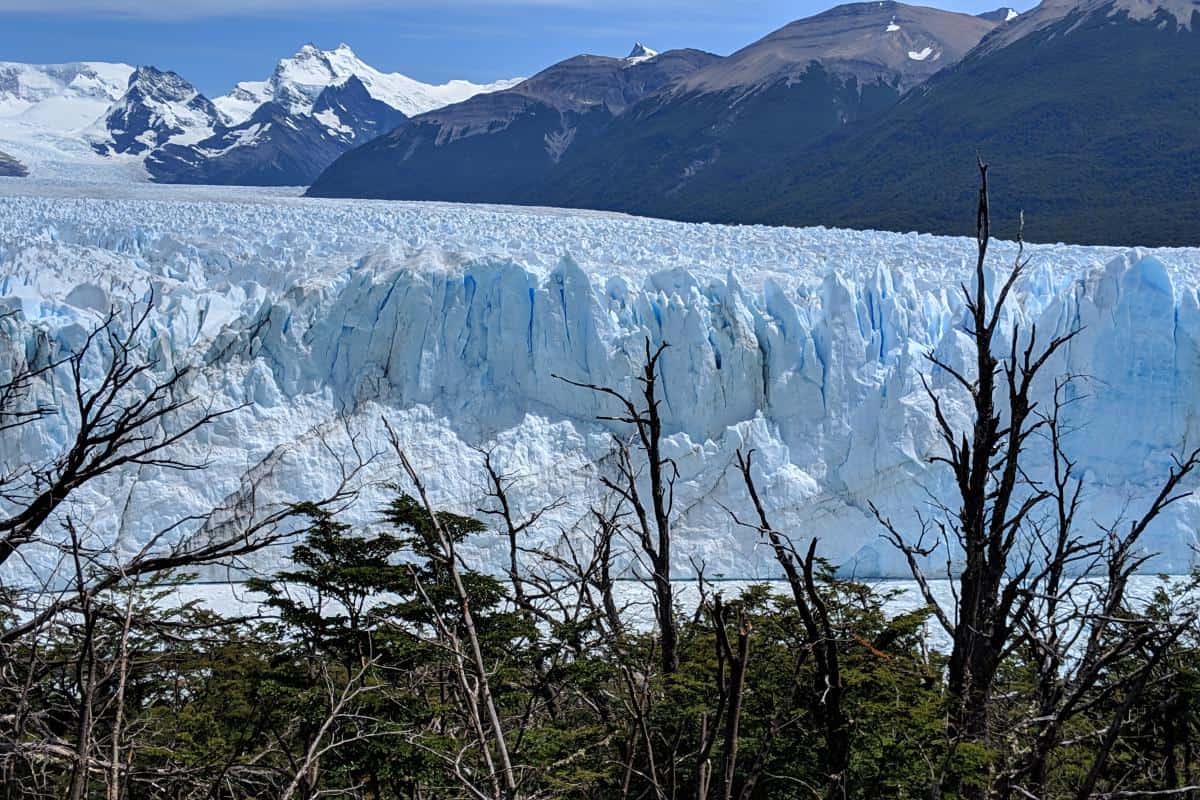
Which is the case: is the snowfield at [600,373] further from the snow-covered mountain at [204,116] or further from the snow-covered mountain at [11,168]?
the snow-covered mountain at [204,116]

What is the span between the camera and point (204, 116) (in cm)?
11381

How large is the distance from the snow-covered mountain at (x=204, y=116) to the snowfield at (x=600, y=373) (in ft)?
177

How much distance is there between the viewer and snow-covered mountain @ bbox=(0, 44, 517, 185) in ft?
286

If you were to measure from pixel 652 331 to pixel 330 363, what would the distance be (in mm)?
4224

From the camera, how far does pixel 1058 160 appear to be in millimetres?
49688

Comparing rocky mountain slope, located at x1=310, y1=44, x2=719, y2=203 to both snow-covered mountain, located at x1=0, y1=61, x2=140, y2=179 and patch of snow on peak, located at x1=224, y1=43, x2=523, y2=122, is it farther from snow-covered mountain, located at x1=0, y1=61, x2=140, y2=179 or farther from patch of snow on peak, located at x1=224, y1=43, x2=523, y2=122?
patch of snow on peak, located at x1=224, y1=43, x2=523, y2=122

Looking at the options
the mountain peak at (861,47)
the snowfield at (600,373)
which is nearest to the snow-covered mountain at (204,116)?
the mountain peak at (861,47)

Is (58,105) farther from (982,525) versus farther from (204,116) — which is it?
(982,525)

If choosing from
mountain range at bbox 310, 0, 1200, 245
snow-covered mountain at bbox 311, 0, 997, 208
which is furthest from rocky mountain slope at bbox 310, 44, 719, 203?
mountain range at bbox 310, 0, 1200, 245

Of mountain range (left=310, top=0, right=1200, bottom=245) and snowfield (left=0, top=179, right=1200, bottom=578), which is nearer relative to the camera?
snowfield (left=0, top=179, right=1200, bottom=578)

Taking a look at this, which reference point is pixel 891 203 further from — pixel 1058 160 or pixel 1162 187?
pixel 1162 187

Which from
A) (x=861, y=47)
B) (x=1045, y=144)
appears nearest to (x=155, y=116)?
(x=861, y=47)

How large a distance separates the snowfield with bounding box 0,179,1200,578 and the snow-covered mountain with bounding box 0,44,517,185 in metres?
54.0

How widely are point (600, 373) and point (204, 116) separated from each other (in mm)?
108829
